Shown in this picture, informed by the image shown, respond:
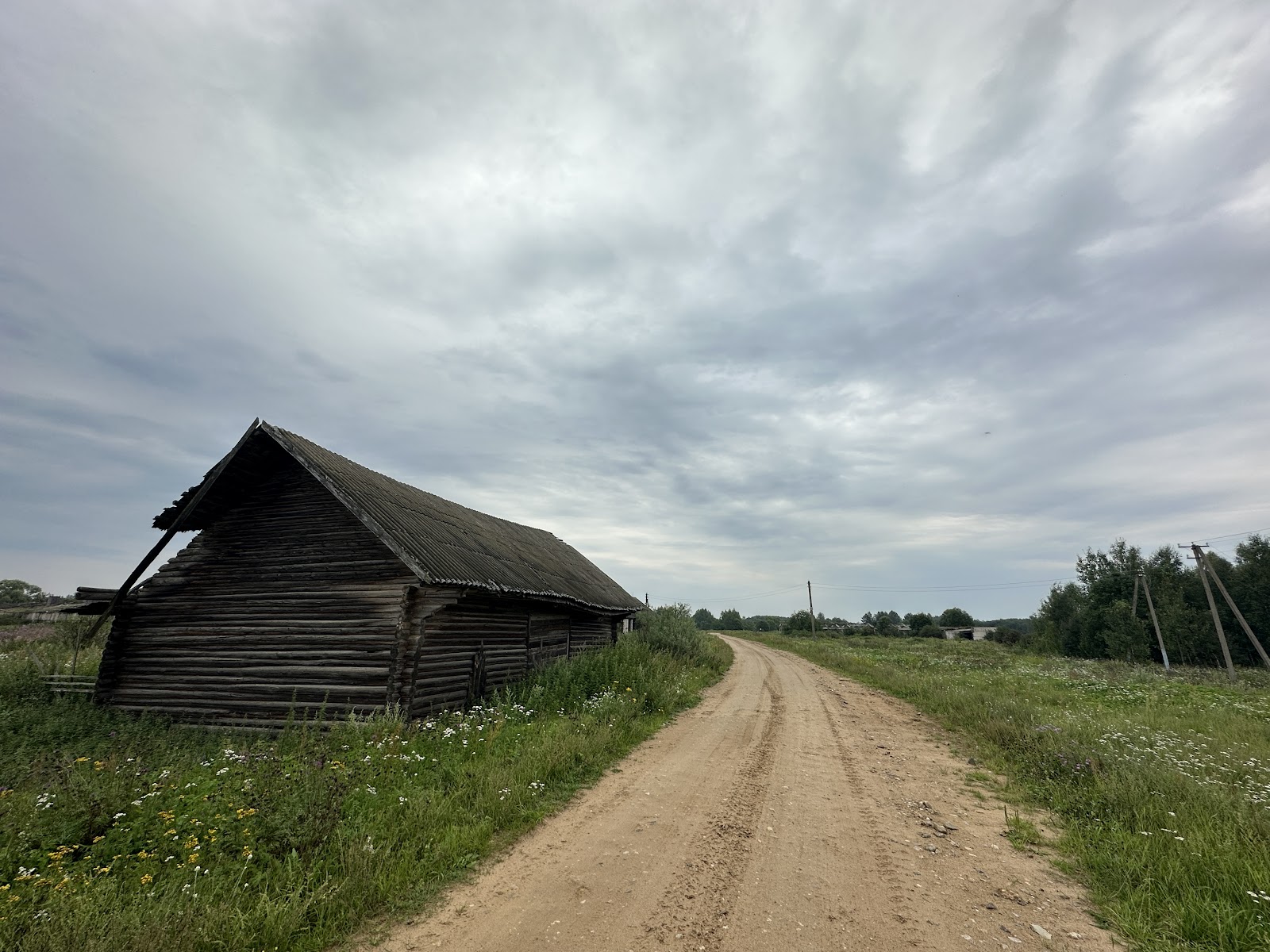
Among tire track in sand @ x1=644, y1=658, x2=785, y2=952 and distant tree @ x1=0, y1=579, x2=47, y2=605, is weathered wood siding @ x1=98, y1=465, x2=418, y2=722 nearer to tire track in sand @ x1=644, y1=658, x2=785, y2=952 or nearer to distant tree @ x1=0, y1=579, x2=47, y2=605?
tire track in sand @ x1=644, y1=658, x2=785, y2=952

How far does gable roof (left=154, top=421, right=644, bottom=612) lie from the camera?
1091 centimetres

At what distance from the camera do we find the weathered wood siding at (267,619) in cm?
1100

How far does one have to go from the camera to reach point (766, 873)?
4.94m

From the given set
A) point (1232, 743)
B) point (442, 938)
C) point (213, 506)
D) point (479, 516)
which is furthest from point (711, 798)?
point (479, 516)

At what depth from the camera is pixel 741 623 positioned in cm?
13962

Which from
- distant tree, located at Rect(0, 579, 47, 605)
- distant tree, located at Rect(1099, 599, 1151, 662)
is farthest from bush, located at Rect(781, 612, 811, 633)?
distant tree, located at Rect(0, 579, 47, 605)

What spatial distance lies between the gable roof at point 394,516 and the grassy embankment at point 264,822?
11.2 ft

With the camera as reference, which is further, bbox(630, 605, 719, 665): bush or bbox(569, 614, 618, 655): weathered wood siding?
bbox(630, 605, 719, 665): bush

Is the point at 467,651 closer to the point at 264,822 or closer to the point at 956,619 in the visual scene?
the point at 264,822

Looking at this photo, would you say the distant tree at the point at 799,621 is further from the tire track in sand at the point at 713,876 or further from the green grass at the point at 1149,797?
the tire track in sand at the point at 713,876

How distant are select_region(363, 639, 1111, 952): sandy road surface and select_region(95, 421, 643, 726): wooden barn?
17.6 feet

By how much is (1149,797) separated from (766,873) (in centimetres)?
528

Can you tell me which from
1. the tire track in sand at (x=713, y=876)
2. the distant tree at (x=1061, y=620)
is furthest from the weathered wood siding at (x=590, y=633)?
the distant tree at (x=1061, y=620)

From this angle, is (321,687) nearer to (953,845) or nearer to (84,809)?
(84,809)
